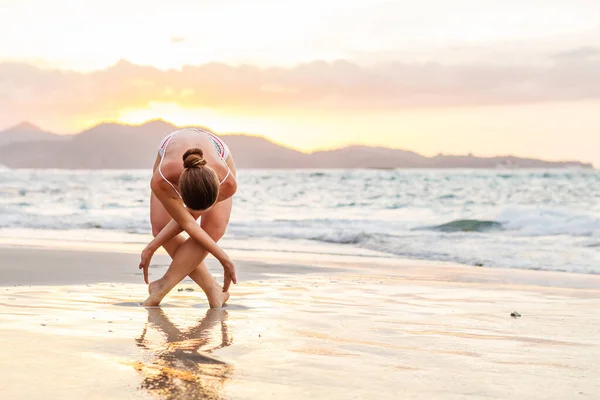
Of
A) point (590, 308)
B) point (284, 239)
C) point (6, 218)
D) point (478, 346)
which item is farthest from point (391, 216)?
point (478, 346)

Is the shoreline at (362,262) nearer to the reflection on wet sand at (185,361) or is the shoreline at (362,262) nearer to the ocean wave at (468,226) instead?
the reflection on wet sand at (185,361)

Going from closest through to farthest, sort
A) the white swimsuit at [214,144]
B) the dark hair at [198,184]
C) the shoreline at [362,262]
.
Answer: the dark hair at [198,184] < the white swimsuit at [214,144] < the shoreline at [362,262]

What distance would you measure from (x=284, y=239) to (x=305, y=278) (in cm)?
642

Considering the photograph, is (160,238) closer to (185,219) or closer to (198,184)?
(185,219)

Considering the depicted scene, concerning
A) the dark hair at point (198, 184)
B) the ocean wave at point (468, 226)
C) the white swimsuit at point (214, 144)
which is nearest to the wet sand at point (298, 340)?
the dark hair at point (198, 184)

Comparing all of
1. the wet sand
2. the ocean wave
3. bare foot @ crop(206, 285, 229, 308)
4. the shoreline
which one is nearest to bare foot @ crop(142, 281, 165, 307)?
the wet sand

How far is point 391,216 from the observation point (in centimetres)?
2211

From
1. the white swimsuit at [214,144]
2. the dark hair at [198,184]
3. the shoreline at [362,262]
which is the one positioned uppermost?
the white swimsuit at [214,144]

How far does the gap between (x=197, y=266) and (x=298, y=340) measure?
4.43ft

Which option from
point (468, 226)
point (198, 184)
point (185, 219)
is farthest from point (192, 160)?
point (468, 226)

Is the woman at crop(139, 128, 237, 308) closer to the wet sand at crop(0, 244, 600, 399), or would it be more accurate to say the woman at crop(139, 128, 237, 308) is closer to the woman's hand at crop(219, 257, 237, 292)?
the woman's hand at crop(219, 257, 237, 292)

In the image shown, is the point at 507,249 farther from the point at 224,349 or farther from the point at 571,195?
the point at 571,195

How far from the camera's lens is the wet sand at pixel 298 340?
2898 mm

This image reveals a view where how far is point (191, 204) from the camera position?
4066mm
